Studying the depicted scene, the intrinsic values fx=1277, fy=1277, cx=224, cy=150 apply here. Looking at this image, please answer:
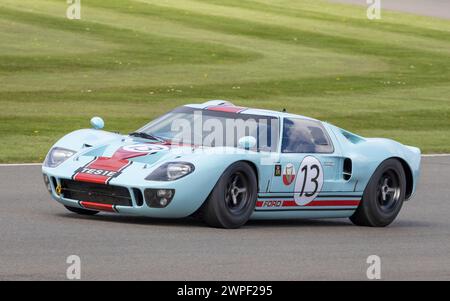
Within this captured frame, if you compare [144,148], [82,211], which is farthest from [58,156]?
[144,148]

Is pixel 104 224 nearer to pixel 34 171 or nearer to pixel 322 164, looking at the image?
pixel 322 164

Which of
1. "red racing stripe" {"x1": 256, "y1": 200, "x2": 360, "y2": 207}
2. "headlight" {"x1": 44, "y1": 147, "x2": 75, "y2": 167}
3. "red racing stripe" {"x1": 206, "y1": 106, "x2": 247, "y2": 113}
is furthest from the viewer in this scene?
"red racing stripe" {"x1": 206, "y1": 106, "x2": 247, "y2": 113}

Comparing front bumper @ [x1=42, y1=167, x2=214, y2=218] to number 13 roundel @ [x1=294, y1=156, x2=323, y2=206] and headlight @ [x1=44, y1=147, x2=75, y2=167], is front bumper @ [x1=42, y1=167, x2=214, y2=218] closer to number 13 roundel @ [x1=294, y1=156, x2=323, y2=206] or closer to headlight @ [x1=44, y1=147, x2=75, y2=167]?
headlight @ [x1=44, y1=147, x2=75, y2=167]

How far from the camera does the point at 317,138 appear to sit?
39.5 ft

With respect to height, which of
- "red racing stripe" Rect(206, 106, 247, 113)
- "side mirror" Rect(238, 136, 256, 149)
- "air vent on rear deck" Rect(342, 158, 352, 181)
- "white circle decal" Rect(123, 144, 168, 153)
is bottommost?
"air vent on rear deck" Rect(342, 158, 352, 181)

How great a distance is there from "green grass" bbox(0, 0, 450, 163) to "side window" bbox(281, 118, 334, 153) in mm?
5538

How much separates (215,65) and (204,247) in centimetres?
2012

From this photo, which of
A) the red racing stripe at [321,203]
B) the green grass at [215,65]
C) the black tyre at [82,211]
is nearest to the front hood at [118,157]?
the black tyre at [82,211]

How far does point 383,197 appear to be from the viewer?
1233 cm

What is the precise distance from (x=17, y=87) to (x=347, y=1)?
22.1 meters

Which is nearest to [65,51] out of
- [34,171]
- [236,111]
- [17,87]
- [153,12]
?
[17,87]

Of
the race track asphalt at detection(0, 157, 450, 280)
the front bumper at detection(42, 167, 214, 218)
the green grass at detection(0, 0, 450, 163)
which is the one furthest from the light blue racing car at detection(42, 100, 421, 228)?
the green grass at detection(0, 0, 450, 163)

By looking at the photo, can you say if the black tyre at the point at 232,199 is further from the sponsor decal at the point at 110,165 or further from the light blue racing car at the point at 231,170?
the sponsor decal at the point at 110,165

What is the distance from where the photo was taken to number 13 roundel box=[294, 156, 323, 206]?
38.1ft
